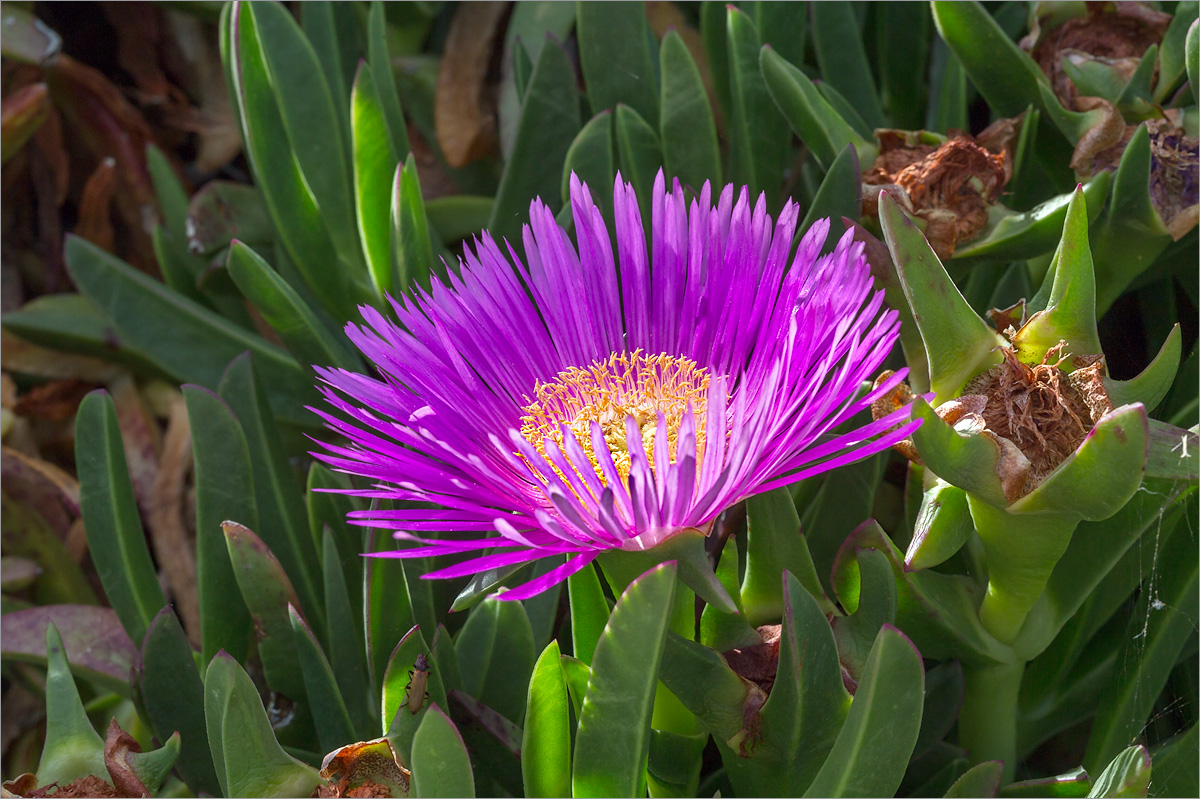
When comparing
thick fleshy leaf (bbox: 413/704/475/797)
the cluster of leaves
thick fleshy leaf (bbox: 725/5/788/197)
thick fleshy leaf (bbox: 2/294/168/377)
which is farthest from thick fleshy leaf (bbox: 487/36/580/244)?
thick fleshy leaf (bbox: 413/704/475/797)

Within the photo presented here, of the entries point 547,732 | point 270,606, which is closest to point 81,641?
point 270,606

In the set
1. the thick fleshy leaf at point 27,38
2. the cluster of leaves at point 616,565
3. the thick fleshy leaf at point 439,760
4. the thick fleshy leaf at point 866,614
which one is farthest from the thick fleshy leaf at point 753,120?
the thick fleshy leaf at point 27,38

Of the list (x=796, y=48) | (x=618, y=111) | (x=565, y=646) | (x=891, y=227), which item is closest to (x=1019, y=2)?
(x=796, y=48)

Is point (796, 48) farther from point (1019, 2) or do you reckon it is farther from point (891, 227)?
point (891, 227)

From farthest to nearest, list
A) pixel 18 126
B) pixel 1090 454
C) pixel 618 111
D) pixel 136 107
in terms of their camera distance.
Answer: pixel 136 107 < pixel 18 126 < pixel 618 111 < pixel 1090 454

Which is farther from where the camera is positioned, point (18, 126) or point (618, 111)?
A: point (18, 126)

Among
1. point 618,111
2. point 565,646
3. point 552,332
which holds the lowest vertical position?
point 565,646

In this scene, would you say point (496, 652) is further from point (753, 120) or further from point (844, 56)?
point (844, 56)
